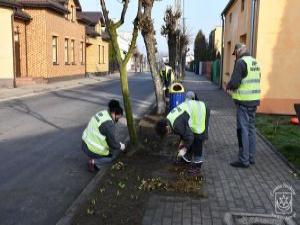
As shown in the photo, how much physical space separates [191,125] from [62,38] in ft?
90.5

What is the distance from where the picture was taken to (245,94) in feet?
21.9

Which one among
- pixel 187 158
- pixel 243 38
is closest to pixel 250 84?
pixel 187 158

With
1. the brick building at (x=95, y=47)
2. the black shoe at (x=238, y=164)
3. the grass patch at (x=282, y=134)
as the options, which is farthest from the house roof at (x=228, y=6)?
the brick building at (x=95, y=47)

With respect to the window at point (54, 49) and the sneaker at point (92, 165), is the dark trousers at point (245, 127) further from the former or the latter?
the window at point (54, 49)

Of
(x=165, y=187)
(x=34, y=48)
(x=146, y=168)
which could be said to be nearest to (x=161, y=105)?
(x=146, y=168)

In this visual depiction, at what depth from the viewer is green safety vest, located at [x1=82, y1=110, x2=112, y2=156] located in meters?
6.62

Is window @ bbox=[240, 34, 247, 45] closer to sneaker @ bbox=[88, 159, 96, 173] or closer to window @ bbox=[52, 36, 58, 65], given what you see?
sneaker @ bbox=[88, 159, 96, 173]

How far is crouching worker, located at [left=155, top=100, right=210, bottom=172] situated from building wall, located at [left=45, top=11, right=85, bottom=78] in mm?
23175

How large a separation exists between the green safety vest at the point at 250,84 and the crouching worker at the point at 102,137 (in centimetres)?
195

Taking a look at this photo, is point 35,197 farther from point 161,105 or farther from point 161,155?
point 161,105

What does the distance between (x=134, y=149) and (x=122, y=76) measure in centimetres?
130

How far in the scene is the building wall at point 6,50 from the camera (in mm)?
22859

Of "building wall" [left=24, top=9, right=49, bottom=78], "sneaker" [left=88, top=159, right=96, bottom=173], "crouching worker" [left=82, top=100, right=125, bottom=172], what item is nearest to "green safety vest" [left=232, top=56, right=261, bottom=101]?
"crouching worker" [left=82, top=100, right=125, bottom=172]

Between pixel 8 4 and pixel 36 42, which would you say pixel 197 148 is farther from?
pixel 36 42
